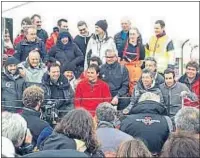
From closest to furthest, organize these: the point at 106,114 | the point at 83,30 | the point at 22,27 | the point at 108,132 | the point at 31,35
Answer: the point at 108,132 → the point at 106,114 → the point at 31,35 → the point at 83,30 → the point at 22,27

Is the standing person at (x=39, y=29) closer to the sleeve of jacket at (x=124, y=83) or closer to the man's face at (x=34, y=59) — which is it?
the man's face at (x=34, y=59)

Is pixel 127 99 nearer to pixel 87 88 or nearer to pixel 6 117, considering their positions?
pixel 87 88

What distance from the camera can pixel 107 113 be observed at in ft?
15.3

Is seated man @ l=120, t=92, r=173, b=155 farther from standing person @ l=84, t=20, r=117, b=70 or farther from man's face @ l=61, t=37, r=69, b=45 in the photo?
man's face @ l=61, t=37, r=69, b=45

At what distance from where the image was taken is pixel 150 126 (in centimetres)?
489

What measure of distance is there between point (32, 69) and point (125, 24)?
159cm

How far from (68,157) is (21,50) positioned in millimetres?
4559

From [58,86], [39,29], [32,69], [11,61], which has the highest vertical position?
[39,29]

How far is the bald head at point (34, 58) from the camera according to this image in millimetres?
6809

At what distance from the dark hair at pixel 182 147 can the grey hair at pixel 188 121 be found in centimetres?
84

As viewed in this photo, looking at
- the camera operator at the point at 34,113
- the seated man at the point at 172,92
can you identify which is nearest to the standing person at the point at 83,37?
the seated man at the point at 172,92

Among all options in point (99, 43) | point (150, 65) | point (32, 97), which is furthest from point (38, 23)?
point (32, 97)

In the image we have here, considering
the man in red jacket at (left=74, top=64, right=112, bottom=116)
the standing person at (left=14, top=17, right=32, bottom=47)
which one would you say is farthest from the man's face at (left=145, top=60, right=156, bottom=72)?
the standing person at (left=14, top=17, right=32, bottom=47)

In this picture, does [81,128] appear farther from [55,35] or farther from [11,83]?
[55,35]
